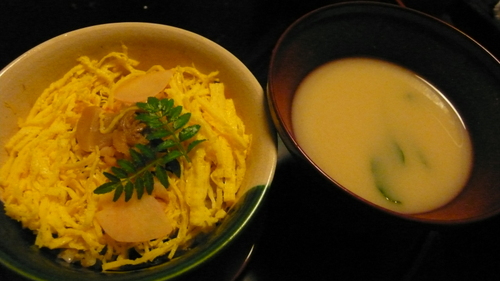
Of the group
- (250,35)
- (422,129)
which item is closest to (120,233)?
(422,129)

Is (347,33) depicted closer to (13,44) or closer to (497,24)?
(497,24)

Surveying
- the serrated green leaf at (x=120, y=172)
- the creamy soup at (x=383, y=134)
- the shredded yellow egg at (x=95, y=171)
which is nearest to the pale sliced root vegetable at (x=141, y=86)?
the shredded yellow egg at (x=95, y=171)

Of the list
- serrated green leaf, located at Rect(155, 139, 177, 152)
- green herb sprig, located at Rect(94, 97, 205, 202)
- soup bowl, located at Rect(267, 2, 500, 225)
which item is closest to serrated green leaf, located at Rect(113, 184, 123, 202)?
green herb sprig, located at Rect(94, 97, 205, 202)

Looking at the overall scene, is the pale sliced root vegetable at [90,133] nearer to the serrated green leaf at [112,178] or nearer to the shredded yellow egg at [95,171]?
the shredded yellow egg at [95,171]

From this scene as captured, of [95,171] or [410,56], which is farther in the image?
[410,56]

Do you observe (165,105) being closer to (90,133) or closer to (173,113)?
(173,113)

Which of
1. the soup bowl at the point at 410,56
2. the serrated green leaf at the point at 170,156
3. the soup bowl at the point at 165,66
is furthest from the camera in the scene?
the soup bowl at the point at 410,56

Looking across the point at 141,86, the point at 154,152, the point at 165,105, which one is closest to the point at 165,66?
the point at 141,86
